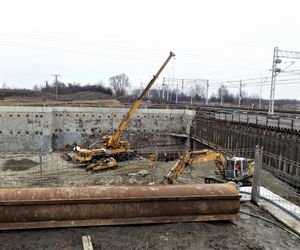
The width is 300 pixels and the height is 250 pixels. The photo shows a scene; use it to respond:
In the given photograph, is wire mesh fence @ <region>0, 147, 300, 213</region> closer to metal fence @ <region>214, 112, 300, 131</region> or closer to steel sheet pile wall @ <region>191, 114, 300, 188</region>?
steel sheet pile wall @ <region>191, 114, 300, 188</region>

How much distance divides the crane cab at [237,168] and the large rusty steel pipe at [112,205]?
8758mm

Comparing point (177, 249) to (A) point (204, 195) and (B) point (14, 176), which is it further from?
(B) point (14, 176)

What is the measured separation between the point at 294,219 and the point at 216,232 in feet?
5.24

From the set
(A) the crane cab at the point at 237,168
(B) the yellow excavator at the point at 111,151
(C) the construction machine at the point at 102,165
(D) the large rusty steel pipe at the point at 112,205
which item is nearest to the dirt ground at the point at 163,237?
(D) the large rusty steel pipe at the point at 112,205

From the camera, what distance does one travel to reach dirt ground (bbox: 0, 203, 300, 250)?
413 centimetres

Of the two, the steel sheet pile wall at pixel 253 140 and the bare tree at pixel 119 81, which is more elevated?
the bare tree at pixel 119 81

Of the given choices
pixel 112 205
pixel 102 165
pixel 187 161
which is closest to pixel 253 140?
pixel 187 161

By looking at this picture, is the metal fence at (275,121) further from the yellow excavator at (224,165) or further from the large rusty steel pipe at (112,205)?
the large rusty steel pipe at (112,205)

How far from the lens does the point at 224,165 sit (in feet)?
45.6

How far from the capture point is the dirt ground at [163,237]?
413 centimetres

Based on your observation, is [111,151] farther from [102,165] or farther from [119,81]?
[119,81]

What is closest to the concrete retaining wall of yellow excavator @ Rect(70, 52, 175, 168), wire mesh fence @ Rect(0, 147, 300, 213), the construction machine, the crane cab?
wire mesh fence @ Rect(0, 147, 300, 213)

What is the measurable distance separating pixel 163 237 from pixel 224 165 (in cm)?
1007

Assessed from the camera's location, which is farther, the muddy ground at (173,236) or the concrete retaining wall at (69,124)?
the concrete retaining wall at (69,124)
